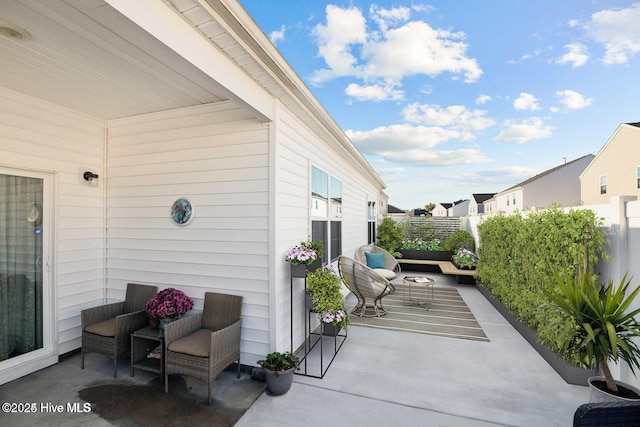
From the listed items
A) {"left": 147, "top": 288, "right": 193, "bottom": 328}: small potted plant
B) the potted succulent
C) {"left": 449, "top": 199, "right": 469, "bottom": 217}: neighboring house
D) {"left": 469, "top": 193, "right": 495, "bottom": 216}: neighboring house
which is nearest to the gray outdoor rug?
the potted succulent

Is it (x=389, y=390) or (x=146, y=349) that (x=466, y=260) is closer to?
(x=389, y=390)

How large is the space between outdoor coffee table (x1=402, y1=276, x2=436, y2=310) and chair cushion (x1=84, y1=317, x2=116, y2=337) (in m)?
4.60

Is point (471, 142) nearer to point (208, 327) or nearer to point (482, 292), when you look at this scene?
point (482, 292)

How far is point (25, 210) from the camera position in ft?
9.76

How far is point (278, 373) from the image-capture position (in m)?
2.49

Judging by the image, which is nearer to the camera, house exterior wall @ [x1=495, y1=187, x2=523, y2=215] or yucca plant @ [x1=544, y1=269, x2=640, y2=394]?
yucca plant @ [x1=544, y1=269, x2=640, y2=394]

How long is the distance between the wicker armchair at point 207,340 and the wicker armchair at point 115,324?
0.68 meters

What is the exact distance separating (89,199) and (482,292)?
7.58m

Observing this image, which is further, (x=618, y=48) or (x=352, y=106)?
(x=352, y=106)

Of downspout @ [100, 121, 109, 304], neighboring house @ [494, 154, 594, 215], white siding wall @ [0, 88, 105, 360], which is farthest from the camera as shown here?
neighboring house @ [494, 154, 594, 215]

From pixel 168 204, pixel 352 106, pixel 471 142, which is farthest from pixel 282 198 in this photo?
pixel 471 142

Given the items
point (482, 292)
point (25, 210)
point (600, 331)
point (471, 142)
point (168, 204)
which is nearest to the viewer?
point (600, 331)

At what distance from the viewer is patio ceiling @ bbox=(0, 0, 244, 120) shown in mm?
1559

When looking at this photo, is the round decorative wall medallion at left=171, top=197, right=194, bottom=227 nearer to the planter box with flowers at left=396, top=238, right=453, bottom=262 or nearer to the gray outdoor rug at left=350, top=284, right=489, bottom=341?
the gray outdoor rug at left=350, top=284, right=489, bottom=341
